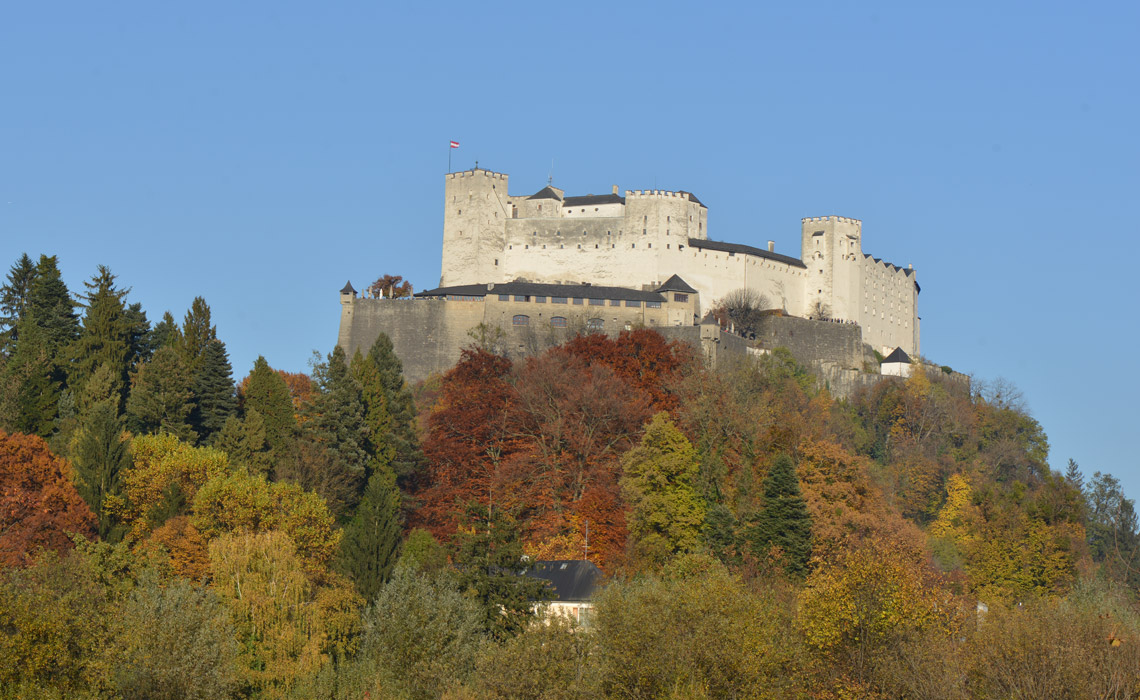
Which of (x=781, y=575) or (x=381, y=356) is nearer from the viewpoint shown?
(x=781, y=575)

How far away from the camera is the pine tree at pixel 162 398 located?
59.5m

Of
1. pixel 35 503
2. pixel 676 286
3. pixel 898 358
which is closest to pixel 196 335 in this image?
pixel 35 503

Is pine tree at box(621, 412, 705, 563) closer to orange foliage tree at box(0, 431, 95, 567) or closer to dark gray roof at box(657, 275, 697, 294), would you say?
orange foliage tree at box(0, 431, 95, 567)

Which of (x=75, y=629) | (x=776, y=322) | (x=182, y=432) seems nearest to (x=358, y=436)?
(x=182, y=432)

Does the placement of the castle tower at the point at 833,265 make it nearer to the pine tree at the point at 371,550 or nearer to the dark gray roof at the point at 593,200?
the dark gray roof at the point at 593,200

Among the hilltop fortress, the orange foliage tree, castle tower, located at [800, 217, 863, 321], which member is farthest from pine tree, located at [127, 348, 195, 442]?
castle tower, located at [800, 217, 863, 321]

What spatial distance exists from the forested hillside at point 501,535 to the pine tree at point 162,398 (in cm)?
12

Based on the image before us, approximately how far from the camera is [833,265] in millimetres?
103000

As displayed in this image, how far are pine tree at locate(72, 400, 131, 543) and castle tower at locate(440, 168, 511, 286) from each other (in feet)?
152

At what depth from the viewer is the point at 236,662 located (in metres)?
40.7

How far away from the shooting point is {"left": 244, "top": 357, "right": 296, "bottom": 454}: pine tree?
6084 centimetres

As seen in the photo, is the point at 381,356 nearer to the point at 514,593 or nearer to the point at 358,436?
the point at 358,436

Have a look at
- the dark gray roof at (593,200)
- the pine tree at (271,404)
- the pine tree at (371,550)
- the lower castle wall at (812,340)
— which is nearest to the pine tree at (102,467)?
the pine tree at (371,550)

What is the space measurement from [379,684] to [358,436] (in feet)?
76.6
